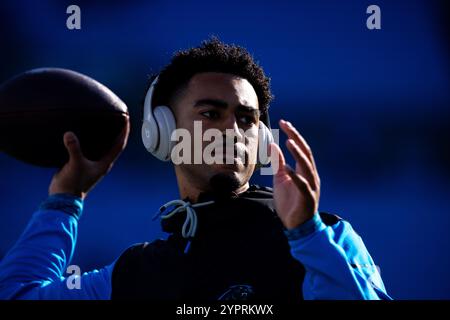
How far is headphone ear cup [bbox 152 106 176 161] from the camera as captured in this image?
1.79 meters

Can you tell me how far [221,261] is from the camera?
1661mm

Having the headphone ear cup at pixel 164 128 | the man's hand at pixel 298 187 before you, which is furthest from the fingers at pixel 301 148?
the headphone ear cup at pixel 164 128

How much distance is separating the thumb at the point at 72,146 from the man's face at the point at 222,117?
342 millimetres

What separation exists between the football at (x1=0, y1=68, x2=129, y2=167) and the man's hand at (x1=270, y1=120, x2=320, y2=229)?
439mm

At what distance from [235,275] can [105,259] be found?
1293 millimetres

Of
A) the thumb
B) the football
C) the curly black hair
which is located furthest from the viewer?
the curly black hair

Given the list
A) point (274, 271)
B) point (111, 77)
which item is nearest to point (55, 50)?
point (111, 77)

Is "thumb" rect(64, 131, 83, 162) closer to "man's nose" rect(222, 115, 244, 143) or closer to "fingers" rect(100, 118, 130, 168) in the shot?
"fingers" rect(100, 118, 130, 168)

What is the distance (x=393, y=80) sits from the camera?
295 centimetres

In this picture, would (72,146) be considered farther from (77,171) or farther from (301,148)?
(301,148)

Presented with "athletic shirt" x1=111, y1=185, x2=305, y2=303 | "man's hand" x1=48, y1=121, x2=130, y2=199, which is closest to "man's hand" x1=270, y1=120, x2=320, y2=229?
"athletic shirt" x1=111, y1=185, x2=305, y2=303

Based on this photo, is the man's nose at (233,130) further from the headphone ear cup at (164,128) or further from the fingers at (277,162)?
the fingers at (277,162)
